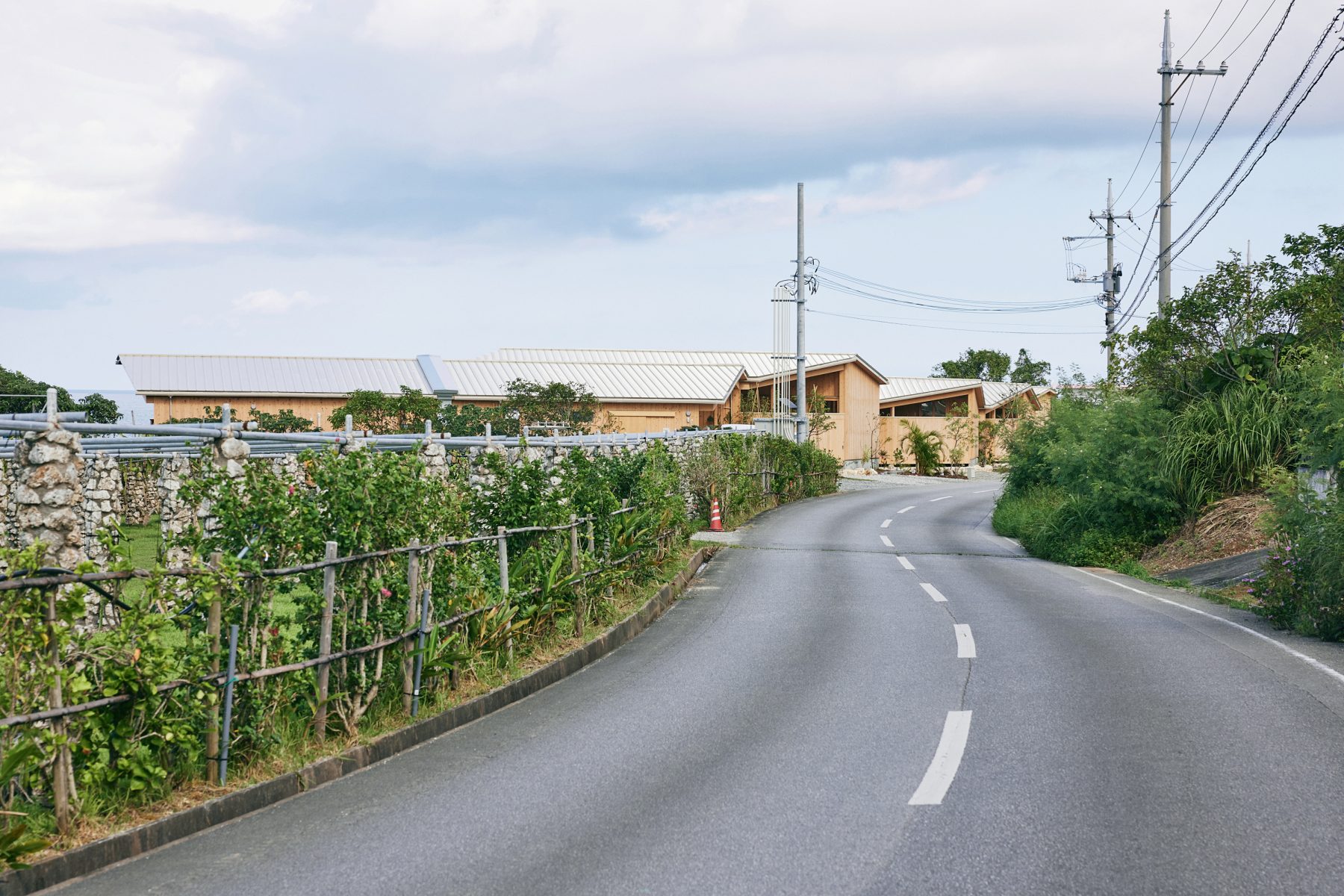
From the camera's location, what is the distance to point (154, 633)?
601 centimetres

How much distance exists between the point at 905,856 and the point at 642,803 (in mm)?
1668

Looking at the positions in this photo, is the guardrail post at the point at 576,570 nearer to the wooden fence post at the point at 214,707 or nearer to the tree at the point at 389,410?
the wooden fence post at the point at 214,707

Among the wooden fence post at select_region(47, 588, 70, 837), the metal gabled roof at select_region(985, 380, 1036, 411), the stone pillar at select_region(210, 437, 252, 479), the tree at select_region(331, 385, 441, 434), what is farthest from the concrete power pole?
the wooden fence post at select_region(47, 588, 70, 837)

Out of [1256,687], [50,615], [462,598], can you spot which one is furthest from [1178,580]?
[50,615]

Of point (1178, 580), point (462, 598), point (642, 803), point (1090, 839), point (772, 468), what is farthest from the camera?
point (772, 468)

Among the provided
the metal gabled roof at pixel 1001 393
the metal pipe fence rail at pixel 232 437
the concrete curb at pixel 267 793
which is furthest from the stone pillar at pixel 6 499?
the metal gabled roof at pixel 1001 393

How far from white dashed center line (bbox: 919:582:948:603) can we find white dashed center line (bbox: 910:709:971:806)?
7289 millimetres

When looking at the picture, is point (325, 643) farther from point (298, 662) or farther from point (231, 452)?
point (231, 452)

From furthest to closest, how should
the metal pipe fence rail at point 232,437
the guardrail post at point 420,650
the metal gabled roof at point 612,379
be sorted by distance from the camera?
the metal gabled roof at point 612,379 → the metal pipe fence rail at point 232,437 → the guardrail post at point 420,650

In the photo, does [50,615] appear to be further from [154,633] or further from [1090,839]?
[1090,839]

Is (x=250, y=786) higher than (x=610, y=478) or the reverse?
the reverse

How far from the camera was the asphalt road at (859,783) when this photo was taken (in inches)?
212

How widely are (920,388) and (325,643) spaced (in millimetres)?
59425

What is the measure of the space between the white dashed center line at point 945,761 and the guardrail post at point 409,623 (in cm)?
381
